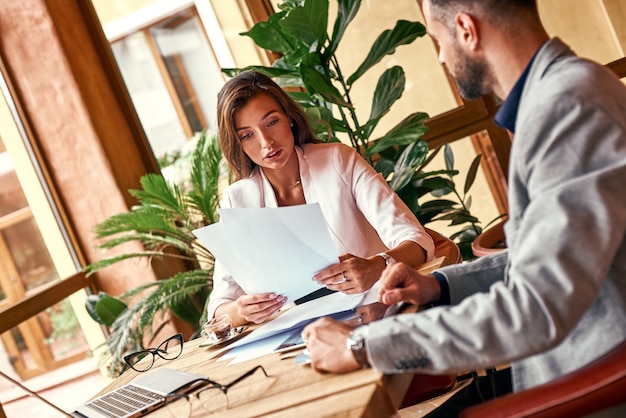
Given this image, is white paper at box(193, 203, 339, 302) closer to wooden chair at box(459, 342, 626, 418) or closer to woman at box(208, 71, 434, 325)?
woman at box(208, 71, 434, 325)

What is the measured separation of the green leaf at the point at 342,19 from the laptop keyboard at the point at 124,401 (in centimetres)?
202

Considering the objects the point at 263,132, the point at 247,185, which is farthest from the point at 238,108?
the point at 247,185

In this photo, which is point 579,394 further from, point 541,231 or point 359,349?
point 359,349

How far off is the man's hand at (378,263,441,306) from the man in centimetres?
26

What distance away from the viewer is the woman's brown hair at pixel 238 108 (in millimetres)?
2559

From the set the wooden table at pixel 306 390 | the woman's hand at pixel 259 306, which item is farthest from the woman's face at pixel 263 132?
the wooden table at pixel 306 390

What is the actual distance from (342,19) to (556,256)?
8.33 feet

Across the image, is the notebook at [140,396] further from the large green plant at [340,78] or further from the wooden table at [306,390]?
the large green plant at [340,78]

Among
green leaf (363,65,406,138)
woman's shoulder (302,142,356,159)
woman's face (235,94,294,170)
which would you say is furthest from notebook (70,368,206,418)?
green leaf (363,65,406,138)

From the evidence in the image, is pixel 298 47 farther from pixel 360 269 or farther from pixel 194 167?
pixel 360 269

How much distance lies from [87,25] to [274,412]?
13.5 ft

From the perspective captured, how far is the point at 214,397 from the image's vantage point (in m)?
1.59

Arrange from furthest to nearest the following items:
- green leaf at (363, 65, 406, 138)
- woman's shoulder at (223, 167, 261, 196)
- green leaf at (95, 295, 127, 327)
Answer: green leaf at (95, 295, 127, 327)
green leaf at (363, 65, 406, 138)
woman's shoulder at (223, 167, 261, 196)

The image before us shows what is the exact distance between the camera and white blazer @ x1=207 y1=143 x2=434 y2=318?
240 cm
